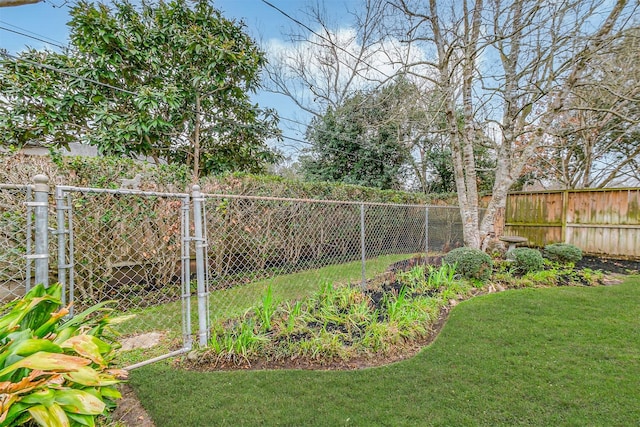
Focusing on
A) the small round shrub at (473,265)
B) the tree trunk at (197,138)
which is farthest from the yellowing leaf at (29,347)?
the tree trunk at (197,138)

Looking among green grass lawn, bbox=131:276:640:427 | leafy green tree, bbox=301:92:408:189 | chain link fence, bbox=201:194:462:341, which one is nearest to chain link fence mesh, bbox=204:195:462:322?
chain link fence, bbox=201:194:462:341

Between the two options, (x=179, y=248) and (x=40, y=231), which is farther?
(x=179, y=248)

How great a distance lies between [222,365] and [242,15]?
6717mm

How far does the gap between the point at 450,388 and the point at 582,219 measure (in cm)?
787

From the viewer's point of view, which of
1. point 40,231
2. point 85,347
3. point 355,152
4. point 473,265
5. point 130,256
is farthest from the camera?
point 355,152

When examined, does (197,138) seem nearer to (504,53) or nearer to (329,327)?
(329,327)

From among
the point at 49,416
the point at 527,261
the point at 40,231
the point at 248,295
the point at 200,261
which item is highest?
the point at 40,231

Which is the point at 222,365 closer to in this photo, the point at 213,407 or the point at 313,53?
the point at 213,407

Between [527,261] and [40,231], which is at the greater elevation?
[40,231]

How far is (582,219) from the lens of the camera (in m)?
7.40

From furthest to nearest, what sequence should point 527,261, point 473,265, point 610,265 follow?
point 610,265 < point 527,261 < point 473,265

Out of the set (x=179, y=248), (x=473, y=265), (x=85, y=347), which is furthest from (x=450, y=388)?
(x=179, y=248)

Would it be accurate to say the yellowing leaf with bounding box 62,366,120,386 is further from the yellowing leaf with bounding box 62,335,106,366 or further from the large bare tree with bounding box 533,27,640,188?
the large bare tree with bounding box 533,27,640,188

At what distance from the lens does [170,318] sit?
3.38 m
